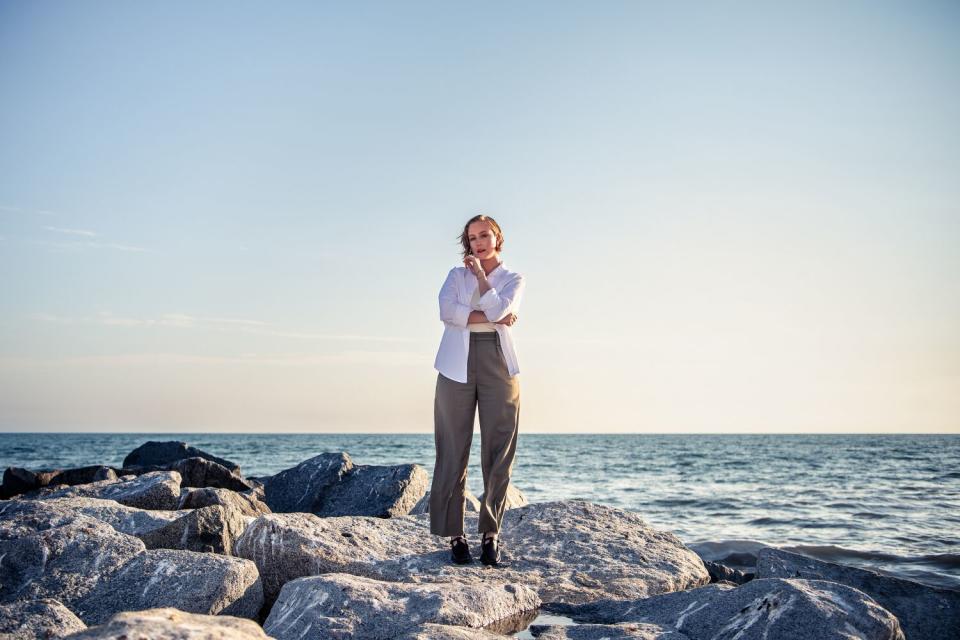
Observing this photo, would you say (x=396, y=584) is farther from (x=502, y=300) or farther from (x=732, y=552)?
(x=732, y=552)

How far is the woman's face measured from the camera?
518 centimetres

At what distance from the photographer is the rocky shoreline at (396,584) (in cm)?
385

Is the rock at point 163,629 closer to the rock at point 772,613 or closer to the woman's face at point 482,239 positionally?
the rock at point 772,613

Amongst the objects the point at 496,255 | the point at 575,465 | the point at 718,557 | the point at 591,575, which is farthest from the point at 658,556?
the point at 575,465

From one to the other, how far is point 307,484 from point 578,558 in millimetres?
4898

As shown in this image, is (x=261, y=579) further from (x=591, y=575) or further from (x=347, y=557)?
(x=591, y=575)

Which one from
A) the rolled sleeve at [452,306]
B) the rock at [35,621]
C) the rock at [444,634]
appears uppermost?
the rolled sleeve at [452,306]

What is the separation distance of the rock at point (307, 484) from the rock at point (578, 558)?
3.55 metres

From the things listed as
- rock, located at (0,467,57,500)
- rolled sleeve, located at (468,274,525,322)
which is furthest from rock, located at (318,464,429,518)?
rock, located at (0,467,57,500)

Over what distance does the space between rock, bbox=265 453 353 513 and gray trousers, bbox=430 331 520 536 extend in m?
4.61

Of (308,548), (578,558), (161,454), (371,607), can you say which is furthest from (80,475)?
(371,607)

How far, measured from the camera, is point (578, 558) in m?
5.62

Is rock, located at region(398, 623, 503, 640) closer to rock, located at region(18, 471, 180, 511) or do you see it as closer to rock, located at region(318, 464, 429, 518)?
rock, located at region(18, 471, 180, 511)

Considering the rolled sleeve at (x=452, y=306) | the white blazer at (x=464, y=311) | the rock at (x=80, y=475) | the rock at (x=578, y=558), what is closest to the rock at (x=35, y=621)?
the rock at (x=578, y=558)
